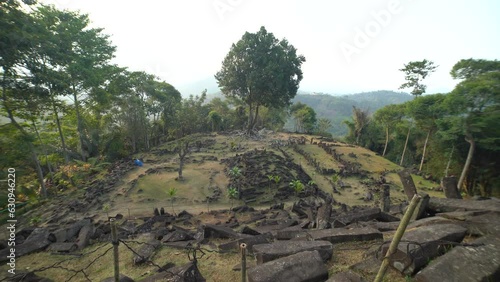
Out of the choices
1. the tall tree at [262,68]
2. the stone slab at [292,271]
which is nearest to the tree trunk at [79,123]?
the tall tree at [262,68]

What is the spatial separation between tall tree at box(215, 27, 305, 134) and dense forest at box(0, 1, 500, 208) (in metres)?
0.16

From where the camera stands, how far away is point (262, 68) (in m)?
35.8

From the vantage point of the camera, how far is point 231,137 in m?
38.4

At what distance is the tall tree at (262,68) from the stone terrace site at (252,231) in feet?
49.6

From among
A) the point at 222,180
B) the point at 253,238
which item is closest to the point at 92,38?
the point at 222,180

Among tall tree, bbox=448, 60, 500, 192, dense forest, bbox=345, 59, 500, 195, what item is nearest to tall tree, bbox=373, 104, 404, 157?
dense forest, bbox=345, 59, 500, 195

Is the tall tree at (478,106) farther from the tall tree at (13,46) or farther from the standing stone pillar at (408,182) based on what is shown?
Answer: the tall tree at (13,46)

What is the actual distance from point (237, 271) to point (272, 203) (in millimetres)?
12589

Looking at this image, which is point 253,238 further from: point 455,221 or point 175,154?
point 175,154

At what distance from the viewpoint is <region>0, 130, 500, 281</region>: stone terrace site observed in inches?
148

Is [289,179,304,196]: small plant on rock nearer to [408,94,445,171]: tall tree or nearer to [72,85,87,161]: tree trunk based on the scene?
[408,94,445,171]: tall tree

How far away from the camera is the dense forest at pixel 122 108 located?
1462 cm

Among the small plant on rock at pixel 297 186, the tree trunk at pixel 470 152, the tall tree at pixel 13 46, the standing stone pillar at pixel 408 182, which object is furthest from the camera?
the small plant on rock at pixel 297 186

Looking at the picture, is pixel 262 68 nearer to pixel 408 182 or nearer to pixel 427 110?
pixel 427 110
